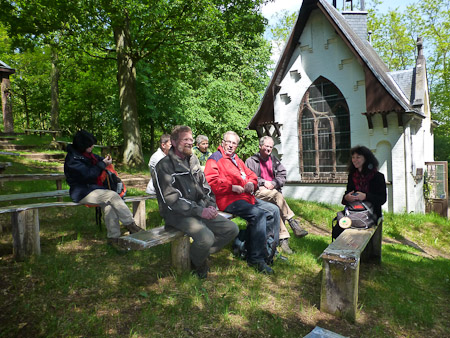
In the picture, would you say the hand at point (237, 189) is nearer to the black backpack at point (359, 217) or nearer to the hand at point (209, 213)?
the hand at point (209, 213)

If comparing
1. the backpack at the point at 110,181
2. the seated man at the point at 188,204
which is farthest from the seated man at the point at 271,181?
the backpack at the point at 110,181

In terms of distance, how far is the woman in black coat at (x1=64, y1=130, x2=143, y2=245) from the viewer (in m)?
4.29

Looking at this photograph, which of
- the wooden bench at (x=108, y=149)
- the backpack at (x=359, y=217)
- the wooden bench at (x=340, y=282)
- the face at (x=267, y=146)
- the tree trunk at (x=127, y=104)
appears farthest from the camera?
the wooden bench at (x=108, y=149)

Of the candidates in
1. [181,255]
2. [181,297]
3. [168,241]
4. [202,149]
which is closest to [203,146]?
[202,149]

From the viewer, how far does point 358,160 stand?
462cm

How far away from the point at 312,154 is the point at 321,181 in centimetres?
112

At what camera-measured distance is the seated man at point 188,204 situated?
3553 millimetres

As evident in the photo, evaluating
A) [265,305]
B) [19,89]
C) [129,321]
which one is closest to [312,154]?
[265,305]

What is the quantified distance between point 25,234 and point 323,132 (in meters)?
10.3

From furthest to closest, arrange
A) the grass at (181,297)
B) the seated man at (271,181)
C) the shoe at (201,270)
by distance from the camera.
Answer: the seated man at (271,181)
the shoe at (201,270)
the grass at (181,297)

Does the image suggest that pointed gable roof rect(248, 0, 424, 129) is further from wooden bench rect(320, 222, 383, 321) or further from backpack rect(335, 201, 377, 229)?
wooden bench rect(320, 222, 383, 321)

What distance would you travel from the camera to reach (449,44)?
78.8ft

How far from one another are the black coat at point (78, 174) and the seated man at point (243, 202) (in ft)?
5.45

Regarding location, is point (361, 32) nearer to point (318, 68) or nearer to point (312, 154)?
point (318, 68)
